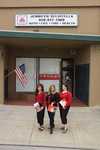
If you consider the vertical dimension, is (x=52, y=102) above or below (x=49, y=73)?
below

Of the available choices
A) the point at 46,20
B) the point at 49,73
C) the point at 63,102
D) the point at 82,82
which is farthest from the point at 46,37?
the point at 63,102

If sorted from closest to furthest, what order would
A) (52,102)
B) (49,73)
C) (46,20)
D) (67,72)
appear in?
(52,102), (46,20), (49,73), (67,72)

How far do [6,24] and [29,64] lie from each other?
11.1 feet

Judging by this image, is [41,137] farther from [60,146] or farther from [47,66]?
[47,66]

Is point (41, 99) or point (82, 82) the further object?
point (82, 82)

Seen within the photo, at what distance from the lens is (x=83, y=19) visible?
2039cm

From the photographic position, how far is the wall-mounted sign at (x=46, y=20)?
20.5m

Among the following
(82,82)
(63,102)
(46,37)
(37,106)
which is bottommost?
(37,106)

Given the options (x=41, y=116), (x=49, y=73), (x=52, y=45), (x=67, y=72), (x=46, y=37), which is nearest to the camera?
(x=41, y=116)

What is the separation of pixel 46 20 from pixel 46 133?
925 centimetres

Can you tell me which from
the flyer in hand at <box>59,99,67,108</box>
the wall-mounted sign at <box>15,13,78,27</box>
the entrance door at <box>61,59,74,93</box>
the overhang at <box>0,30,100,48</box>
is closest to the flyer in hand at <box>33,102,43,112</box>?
the flyer in hand at <box>59,99,67,108</box>

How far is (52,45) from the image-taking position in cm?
2170

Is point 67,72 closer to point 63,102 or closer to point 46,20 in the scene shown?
point 46,20

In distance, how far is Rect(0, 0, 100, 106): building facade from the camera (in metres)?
19.4
